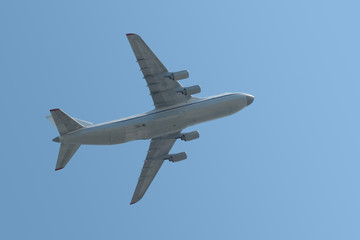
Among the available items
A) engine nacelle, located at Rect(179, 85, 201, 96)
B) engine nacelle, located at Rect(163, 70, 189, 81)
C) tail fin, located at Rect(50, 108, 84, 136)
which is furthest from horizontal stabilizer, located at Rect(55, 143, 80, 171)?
engine nacelle, located at Rect(179, 85, 201, 96)

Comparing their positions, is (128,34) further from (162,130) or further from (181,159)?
(181,159)

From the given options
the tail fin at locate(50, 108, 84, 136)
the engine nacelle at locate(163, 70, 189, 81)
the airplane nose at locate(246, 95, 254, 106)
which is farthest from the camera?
the airplane nose at locate(246, 95, 254, 106)

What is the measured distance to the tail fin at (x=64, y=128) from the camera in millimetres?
56906

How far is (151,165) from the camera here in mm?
65625

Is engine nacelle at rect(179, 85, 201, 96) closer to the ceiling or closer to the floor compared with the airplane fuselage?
closer to the ceiling

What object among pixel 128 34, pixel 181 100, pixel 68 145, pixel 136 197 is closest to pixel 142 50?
pixel 128 34

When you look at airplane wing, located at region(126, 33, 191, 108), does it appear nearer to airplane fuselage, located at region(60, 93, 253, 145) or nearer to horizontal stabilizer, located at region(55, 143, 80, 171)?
airplane fuselage, located at region(60, 93, 253, 145)

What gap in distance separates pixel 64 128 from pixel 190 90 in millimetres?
13143

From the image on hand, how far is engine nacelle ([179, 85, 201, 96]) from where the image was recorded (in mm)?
60562

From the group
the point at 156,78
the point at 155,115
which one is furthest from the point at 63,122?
the point at 156,78

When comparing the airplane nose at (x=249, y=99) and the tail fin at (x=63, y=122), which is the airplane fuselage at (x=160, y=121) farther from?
the tail fin at (x=63, y=122)

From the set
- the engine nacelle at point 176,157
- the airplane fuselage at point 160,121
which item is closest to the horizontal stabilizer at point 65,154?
the airplane fuselage at point 160,121

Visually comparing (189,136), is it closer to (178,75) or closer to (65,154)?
(178,75)

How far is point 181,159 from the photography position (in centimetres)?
6569
